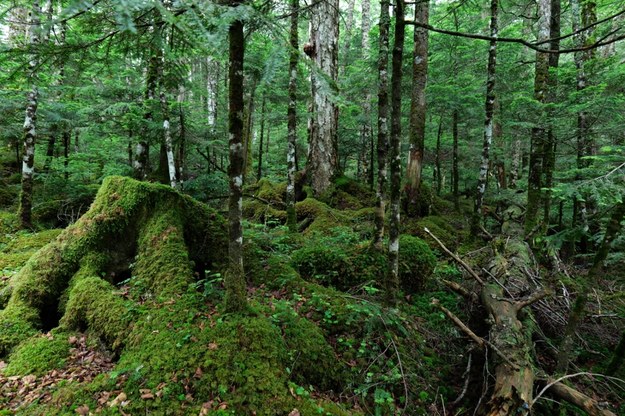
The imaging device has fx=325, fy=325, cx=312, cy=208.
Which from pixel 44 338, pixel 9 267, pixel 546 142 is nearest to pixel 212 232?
pixel 44 338

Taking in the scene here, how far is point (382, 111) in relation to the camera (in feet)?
18.1

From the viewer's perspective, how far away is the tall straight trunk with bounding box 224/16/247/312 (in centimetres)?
361

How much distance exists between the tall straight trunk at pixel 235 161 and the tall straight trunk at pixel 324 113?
7685 millimetres

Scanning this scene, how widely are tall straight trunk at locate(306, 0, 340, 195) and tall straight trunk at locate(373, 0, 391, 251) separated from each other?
204 inches

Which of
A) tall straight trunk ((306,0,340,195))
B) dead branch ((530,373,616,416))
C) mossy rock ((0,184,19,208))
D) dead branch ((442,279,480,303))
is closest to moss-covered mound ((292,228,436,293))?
dead branch ((442,279,480,303))

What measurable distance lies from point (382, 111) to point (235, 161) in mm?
2946

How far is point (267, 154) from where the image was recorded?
24703 millimetres

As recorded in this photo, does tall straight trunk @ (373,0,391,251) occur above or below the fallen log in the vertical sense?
above

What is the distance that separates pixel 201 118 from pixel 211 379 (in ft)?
48.0

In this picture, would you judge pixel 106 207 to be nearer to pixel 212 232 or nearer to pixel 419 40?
pixel 212 232

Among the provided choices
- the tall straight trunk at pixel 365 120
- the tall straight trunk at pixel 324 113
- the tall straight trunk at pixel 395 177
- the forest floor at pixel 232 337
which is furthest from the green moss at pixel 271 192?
the tall straight trunk at pixel 395 177

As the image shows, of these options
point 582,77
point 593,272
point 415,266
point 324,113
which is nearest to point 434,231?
Answer: point 415,266

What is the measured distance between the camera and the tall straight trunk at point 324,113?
1120 cm

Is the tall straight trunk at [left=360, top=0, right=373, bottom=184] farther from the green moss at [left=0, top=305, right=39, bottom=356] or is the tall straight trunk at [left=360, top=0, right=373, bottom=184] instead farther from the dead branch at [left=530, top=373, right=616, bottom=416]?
the green moss at [left=0, top=305, right=39, bottom=356]
